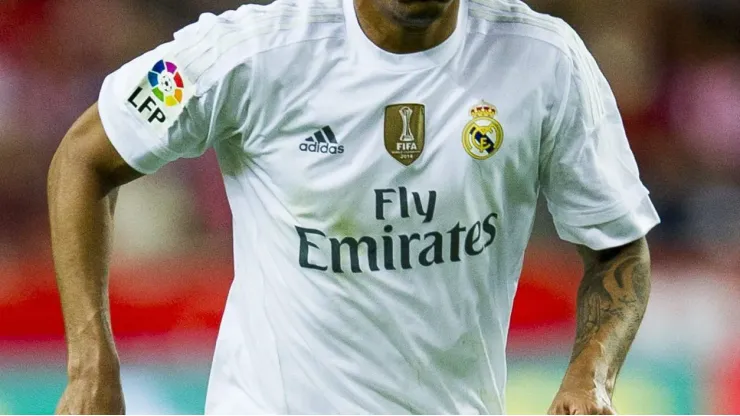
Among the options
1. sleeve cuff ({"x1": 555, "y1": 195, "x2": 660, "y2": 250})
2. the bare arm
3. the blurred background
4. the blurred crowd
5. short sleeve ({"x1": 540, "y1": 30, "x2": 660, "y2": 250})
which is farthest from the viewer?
the blurred crowd

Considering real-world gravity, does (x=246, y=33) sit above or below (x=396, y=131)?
above

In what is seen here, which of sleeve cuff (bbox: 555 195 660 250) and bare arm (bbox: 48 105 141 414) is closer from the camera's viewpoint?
bare arm (bbox: 48 105 141 414)

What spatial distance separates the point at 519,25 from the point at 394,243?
0.47 metres

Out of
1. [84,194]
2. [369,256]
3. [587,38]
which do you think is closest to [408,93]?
[369,256]

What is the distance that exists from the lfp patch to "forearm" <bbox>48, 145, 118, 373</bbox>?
148 mm

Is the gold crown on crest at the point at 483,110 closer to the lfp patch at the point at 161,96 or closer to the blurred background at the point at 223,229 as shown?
the lfp patch at the point at 161,96

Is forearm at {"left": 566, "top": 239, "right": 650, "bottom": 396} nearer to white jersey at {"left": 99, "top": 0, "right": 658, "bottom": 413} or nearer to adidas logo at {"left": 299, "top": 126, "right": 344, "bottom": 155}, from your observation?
white jersey at {"left": 99, "top": 0, "right": 658, "bottom": 413}

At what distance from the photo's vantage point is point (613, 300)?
94.7 inches

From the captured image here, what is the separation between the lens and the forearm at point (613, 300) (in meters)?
2.32

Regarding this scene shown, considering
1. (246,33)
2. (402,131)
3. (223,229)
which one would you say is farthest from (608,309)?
(223,229)

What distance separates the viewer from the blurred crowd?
5.15 meters

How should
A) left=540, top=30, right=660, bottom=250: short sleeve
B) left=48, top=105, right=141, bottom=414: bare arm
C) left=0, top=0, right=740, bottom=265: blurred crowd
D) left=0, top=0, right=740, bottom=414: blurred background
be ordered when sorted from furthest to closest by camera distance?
left=0, top=0, right=740, bottom=265: blurred crowd < left=0, top=0, right=740, bottom=414: blurred background < left=540, top=30, right=660, bottom=250: short sleeve < left=48, top=105, right=141, bottom=414: bare arm

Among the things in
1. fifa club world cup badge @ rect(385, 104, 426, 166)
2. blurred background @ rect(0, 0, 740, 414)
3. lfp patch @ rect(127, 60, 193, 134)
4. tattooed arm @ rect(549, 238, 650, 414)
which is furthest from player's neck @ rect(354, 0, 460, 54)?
blurred background @ rect(0, 0, 740, 414)

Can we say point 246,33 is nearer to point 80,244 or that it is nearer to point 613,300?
point 80,244
